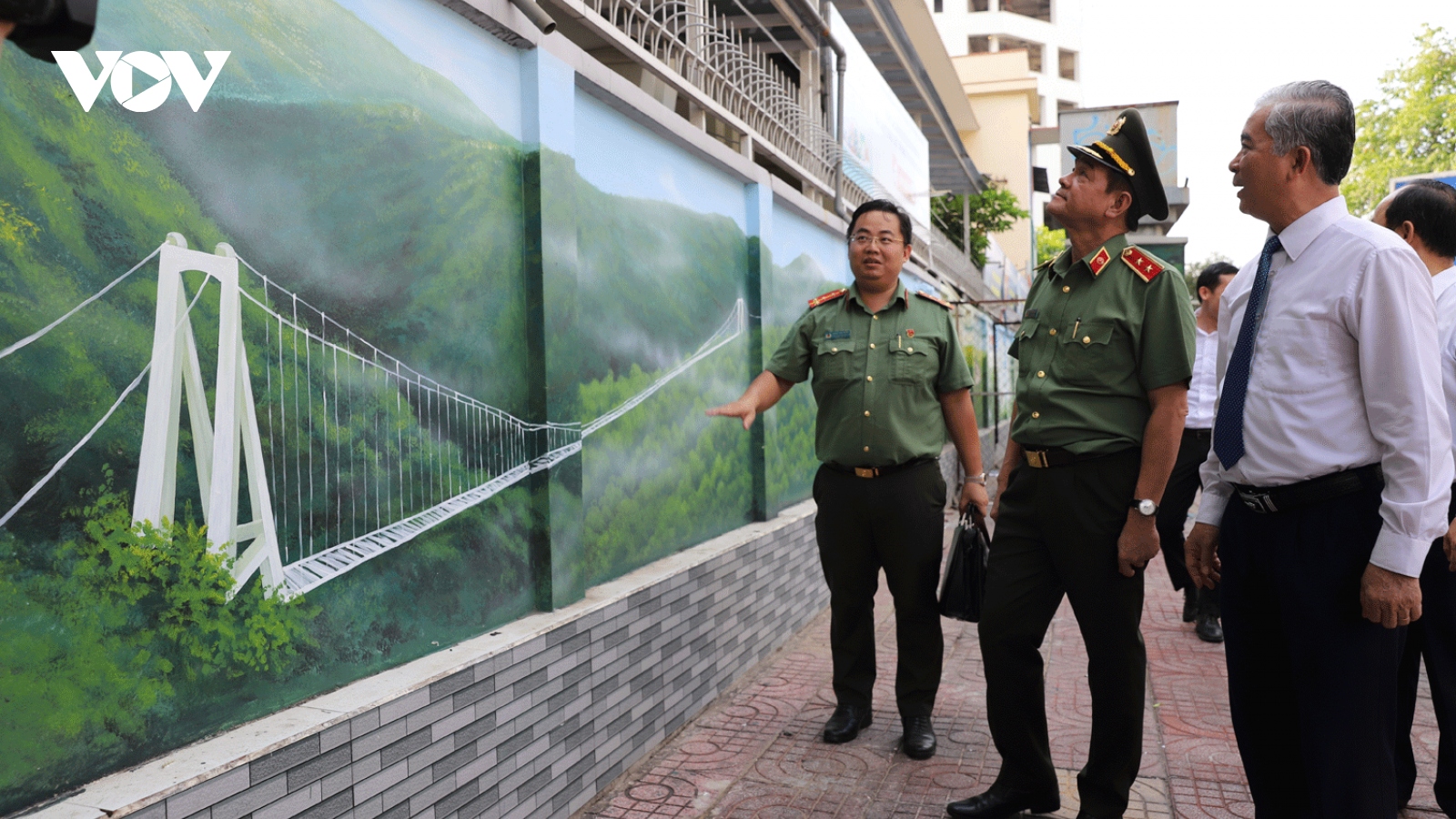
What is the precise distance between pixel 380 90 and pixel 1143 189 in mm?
2146

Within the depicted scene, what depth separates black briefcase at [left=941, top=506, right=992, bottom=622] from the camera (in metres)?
3.54

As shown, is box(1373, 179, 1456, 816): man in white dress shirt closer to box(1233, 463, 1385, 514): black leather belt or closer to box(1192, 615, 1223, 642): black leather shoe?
box(1233, 463, 1385, 514): black leather belt

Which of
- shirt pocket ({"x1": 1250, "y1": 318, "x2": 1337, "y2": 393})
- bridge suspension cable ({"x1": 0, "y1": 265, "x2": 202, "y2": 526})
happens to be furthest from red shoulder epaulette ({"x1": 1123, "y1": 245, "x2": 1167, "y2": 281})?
bridge suspension cable ({"x1": 0, "y1": 265, "x2": 202, "y2": 526})

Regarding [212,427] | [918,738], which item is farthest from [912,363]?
[212,427]

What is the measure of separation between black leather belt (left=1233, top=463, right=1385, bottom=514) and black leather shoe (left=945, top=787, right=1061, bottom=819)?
1.24m

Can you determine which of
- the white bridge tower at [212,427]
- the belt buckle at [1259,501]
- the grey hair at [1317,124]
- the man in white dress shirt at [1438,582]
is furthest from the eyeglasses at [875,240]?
the white bridge tower at [212,427]

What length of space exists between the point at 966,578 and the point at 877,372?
2.70 ft

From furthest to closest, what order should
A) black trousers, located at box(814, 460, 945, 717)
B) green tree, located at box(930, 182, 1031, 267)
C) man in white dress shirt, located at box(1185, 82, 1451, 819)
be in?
green tree, located at box(930, 182, 1031, 267) → black trousers, located at box(814, 460, 945, 717) → man in white dress shirt, located at box(1185, 82, 1451, 819)

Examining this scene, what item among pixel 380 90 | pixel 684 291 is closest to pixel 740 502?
pixel 684 291

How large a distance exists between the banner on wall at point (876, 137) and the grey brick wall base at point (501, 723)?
14.3 ft

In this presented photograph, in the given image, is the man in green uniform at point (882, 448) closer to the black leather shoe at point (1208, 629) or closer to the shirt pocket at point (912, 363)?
the shirt pocket at point (912, 363)

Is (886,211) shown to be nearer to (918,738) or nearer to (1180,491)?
(918,738)

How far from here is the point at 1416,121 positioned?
24.7 meters

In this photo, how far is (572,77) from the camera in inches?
131
